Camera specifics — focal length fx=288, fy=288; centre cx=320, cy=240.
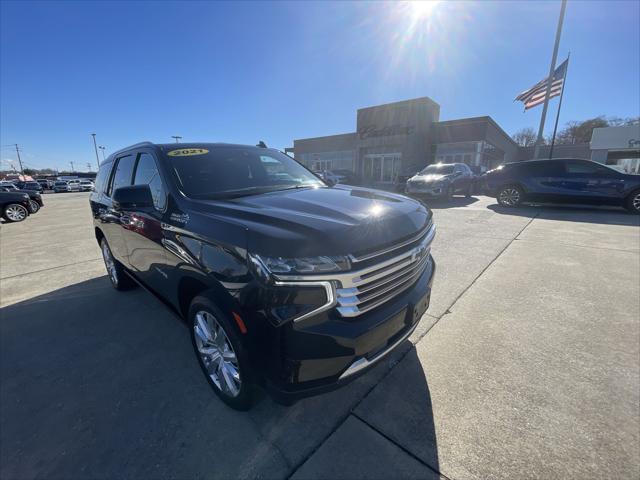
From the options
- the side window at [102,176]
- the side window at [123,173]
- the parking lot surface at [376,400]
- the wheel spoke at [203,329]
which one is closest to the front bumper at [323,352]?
the parking lot surface at [376,400]

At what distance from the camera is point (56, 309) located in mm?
3668

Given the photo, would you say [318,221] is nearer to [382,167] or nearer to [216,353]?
[216,353]

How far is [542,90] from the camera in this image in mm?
17516

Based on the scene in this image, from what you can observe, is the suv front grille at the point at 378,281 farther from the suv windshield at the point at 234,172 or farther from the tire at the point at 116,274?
the tire at the point at 116,274

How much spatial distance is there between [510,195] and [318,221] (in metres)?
11.1

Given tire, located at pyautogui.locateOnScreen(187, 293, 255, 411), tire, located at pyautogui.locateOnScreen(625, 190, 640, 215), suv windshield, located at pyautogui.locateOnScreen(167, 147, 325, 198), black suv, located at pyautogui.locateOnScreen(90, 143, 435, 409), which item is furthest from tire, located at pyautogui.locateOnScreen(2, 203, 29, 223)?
tire, located at pyautogui.locateOnScreen(625, 190, 640, 215)

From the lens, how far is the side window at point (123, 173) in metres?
3.19

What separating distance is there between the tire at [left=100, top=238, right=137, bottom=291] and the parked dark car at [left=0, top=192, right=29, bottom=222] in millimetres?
10778

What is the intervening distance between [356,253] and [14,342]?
3.84m

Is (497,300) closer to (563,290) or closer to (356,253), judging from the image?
(563,290)

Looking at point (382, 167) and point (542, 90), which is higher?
point (542, 90)

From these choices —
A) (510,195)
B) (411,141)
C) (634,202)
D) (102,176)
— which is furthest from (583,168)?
(411,141)

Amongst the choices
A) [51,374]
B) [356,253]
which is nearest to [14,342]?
[51,374]

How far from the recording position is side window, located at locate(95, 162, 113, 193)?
154 inches
